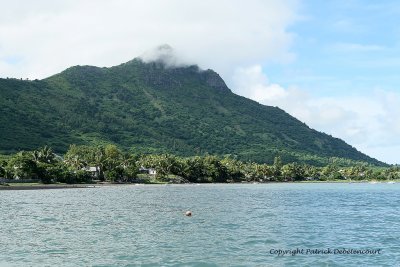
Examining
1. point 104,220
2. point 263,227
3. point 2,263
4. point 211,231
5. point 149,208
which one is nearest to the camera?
point 2,263

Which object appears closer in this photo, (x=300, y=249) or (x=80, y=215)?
(x=300, y=249)

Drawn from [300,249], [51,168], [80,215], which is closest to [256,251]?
[300,249]

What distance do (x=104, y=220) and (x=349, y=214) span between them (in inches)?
1446

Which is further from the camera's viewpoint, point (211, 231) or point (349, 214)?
point (349, 214)

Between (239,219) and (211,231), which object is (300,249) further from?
(239,219)

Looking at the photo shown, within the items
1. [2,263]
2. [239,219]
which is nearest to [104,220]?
[239,219]

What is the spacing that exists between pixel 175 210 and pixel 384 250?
137 ft

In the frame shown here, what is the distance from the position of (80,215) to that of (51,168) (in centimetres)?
10861

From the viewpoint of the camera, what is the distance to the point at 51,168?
560 feet

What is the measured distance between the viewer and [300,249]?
131 feet

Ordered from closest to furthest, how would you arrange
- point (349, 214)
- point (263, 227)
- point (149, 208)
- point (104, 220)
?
point (263, 227) < point (104, 220) < point (349, 214) < point (149, 208)

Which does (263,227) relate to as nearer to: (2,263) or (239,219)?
(239,219)

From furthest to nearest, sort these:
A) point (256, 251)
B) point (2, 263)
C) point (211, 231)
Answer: point (211, 231)
point (256, 251)
point (2, 263)

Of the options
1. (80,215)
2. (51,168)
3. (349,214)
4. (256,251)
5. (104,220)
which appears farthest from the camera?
(51,168)
